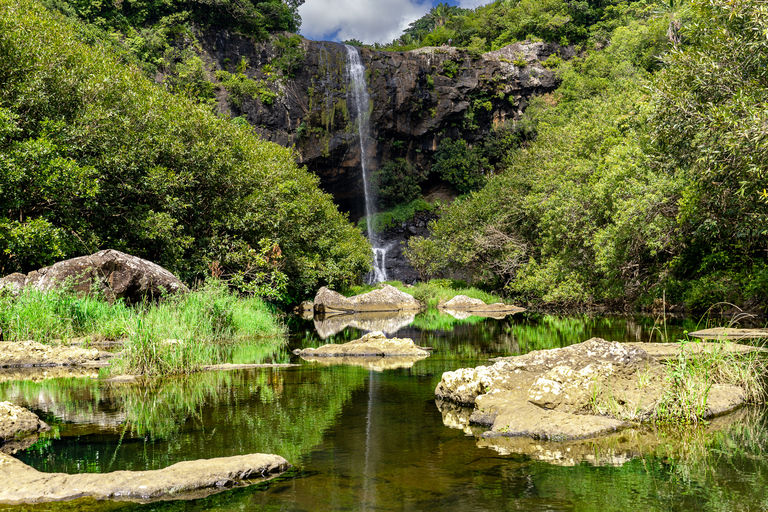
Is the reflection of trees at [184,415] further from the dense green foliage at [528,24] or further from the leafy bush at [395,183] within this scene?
the dense green foliage at [528,24]

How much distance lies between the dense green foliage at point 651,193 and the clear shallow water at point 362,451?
8.56 m

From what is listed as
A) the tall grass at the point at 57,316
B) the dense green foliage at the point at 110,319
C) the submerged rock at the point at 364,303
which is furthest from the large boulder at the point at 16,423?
the submerged rock at the point at 364,303

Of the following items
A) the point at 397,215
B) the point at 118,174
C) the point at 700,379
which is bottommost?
the point at 700,379

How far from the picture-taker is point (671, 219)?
18.6 m

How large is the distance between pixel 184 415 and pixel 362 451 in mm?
2750

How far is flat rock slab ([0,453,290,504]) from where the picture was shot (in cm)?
411

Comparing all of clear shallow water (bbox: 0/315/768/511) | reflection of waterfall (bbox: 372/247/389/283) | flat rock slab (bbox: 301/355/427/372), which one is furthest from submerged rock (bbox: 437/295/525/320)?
clear shallow water (bbox: 0/315/768/511)

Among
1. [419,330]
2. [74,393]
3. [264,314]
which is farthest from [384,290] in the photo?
[74,393]

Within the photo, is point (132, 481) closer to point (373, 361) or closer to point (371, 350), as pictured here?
point (373, 361)

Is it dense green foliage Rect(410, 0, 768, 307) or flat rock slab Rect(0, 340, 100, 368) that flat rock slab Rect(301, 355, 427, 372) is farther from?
dense green foliage Rect(410, 0, 768, 307)

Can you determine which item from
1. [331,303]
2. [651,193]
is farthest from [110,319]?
[331,303]

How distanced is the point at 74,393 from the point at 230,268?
1637 cm

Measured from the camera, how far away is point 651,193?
62.7 ft

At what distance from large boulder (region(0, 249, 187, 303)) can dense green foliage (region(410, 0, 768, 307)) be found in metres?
14.3
